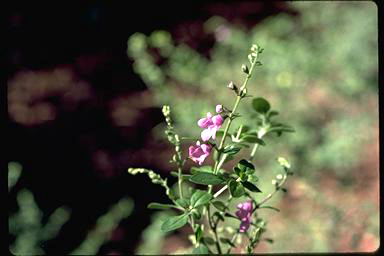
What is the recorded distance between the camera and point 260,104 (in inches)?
36.5

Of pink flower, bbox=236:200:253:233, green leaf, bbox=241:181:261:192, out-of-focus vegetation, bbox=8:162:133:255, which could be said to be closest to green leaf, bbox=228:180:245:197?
green leaf, bbox=241:181:261:192

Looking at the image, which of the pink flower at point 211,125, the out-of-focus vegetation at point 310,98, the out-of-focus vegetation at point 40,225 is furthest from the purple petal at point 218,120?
the out-of-focus vegetation at point 310,98

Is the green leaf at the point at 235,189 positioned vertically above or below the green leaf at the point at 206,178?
below

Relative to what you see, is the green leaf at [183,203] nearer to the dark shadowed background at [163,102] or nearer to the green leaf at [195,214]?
the green leaf at [195,214]

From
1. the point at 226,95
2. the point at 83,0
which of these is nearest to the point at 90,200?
the point at 226,95

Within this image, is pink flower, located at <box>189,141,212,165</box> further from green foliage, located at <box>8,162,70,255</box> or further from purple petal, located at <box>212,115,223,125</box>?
green foliage, located at <box>8,162,70,255</box>

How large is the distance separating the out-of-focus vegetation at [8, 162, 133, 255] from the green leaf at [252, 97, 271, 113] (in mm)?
1027

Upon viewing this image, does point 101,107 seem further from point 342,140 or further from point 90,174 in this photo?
point 342,140

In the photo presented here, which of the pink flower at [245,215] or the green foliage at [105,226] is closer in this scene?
the pink flower at [245,215]

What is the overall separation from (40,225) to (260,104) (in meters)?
1.34

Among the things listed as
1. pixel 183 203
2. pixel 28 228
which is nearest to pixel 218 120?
pixel 183 203

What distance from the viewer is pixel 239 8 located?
3.70 meters

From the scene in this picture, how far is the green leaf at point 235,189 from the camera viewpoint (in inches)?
27.9

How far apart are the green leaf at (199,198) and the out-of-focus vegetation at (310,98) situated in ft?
4.54
